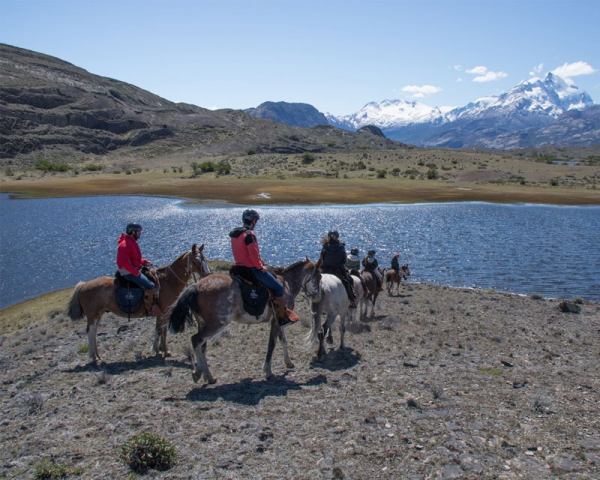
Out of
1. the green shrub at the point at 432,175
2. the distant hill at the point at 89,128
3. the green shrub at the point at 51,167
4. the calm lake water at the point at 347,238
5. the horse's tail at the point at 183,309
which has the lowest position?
the calm lake water at the point at 347,238

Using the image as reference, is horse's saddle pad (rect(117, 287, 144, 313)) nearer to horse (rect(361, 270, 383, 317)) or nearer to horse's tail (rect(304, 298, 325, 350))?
horse's tail (rect(304, 298, 325, 350))

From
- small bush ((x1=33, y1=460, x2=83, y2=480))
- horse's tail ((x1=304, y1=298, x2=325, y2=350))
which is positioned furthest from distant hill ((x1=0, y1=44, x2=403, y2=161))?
small bush ((x1=33, y1=460, x2=83, y2=480))

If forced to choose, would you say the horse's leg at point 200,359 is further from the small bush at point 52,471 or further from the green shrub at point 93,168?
the green shrub at point 93,168

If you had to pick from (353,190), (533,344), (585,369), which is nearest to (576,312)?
(533,344)

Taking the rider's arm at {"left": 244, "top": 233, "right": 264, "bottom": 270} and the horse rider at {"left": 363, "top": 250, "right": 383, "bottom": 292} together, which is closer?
the rider's arm at {"left": 244, "top": 233, "right": 264, "bottom": 270}

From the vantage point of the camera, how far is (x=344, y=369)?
12617mm

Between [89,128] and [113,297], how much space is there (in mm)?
169807

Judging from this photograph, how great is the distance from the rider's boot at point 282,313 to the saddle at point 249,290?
0.44 meters

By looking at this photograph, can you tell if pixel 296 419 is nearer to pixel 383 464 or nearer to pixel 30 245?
pixel 383 464

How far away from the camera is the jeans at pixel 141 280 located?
13.0 meters

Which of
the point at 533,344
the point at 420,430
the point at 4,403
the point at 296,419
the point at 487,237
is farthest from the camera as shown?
the point at 487,237

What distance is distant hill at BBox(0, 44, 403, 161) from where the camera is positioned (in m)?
144

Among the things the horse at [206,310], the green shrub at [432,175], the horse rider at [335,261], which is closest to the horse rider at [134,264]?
the horse at [206,310]

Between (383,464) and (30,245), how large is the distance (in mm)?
40525
